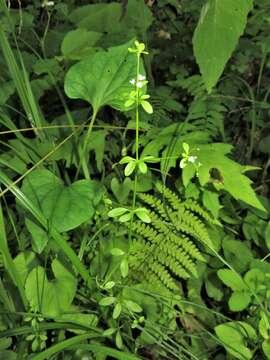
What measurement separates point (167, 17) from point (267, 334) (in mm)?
1754

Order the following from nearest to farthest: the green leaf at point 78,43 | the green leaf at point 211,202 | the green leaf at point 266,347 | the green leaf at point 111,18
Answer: the green leaf at point 266,347 → the green leaf at point 211,202 → the green leaf at point 78,43 → the green leaf at point 111,18

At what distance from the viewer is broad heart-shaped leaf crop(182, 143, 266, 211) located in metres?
1.12

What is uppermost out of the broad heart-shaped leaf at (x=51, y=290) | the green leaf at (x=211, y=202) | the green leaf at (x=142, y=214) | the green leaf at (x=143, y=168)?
the green leaf at (x=143, y=168)

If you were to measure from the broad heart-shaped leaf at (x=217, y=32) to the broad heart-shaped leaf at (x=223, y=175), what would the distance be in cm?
35

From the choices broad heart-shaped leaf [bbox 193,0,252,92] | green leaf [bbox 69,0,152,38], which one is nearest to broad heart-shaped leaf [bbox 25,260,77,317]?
broad heart-shaped leaf [bbox 193,0,252,92]

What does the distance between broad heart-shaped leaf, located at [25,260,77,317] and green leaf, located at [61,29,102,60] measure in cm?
75

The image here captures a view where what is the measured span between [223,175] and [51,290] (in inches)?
21.6

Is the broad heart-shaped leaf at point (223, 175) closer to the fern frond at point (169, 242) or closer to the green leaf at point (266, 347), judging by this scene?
the fern frond at point (169, 242)

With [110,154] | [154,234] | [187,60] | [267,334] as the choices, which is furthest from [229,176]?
[187,60]

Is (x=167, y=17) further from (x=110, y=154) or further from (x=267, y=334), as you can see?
(x=267, y=334)

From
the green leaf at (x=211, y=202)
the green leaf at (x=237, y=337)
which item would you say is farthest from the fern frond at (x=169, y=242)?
the green leaf at (x=237, y=337)

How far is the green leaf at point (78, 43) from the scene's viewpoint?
1502mm

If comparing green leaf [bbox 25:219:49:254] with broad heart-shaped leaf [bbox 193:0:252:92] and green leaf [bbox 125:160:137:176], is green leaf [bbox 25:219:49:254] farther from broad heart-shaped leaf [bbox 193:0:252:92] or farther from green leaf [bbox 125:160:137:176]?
broad heart-shaped leaf [bbox 193:0:252:92]

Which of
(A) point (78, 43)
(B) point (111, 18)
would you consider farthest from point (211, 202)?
(B) point (111, 18)
